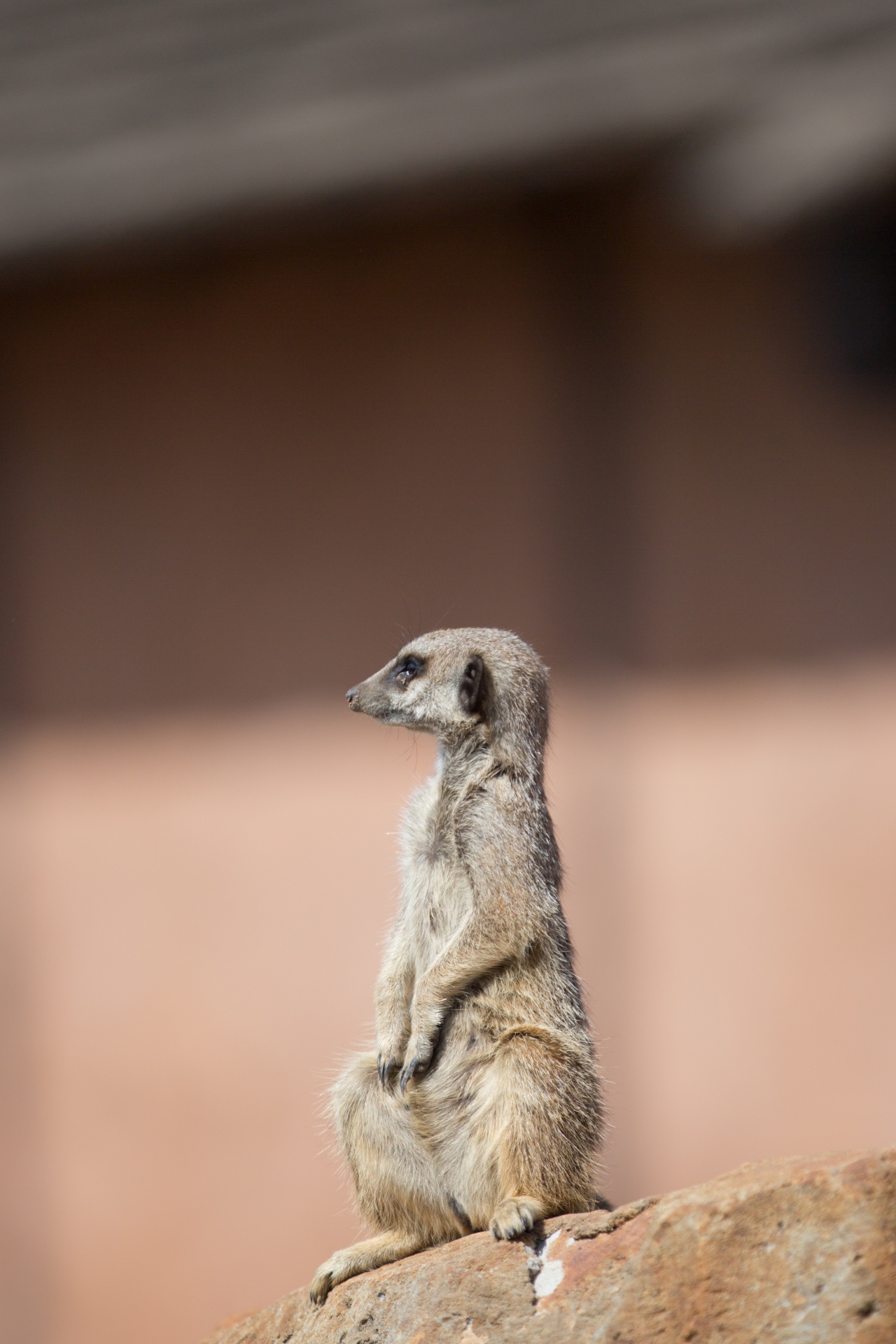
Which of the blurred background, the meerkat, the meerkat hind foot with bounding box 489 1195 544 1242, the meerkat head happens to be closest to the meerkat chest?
the meerkat

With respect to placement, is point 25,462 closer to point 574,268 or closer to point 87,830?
point 87,830

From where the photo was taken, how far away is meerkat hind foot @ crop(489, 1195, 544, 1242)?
1830 mm

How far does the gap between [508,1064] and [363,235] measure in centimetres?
239

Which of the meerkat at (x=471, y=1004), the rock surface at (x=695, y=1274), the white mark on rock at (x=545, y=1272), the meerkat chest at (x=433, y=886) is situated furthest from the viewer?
the meerkat chest at (x=433, y=886)

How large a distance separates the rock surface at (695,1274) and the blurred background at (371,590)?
146 cm

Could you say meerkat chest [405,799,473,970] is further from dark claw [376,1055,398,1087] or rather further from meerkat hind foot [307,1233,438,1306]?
meerkat hind foot [307,1233,438,1306]

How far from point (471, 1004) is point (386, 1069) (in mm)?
209

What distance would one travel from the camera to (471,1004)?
2.06 metres

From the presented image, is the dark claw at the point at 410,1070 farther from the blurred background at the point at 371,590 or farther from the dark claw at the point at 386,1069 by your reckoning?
the blurred background at the point at 371,590

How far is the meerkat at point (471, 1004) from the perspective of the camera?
76.3 inches

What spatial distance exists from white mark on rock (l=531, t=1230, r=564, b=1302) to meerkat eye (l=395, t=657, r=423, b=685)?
0.96 meters

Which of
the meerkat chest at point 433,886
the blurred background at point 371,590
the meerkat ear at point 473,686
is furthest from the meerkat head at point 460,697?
the blurred background at point 371,590

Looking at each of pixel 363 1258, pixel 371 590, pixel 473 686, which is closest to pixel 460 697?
pixel 473 686

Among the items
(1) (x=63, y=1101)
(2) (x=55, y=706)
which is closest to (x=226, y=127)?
(2) (x=55, y=706)
